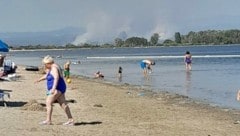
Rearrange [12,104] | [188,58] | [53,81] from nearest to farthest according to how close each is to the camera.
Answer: [53,81] → [12,104] → [188,58]

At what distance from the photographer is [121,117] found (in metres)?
15.3

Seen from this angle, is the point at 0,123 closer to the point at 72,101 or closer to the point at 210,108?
the point at 72,101

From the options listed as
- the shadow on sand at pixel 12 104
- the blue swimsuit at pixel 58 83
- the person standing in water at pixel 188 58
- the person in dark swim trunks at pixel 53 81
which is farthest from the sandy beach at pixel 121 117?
the person standing in water at pixel 188 58

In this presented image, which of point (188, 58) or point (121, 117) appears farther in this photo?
point (188, 58)

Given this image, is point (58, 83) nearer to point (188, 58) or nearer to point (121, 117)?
point (121, 117)

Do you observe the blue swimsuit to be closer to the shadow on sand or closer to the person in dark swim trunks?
the person in dark swim trunks

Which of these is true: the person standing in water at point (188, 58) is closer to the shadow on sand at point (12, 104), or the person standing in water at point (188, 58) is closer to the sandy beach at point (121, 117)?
the sandy beach at point (121, 117)

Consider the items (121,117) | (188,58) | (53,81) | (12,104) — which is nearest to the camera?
(53,81)

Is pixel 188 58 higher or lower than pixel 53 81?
lower

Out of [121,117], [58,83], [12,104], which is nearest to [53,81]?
[58,83]

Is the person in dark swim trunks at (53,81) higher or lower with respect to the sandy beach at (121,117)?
higher

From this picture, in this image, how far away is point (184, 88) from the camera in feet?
91.2

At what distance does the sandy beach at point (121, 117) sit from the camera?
12.3 meters

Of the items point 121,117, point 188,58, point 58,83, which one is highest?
point 58,83
